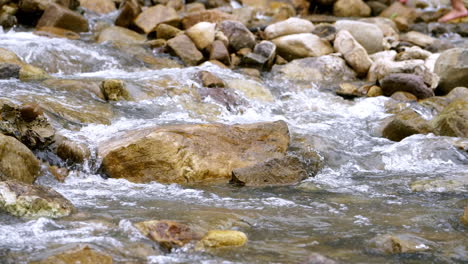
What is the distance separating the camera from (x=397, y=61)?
10.3m

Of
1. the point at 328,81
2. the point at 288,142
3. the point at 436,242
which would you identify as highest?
the point at 436,242

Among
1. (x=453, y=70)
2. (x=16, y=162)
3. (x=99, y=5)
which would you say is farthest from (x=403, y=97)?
(x=99, y=5)

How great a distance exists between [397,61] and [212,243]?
7848 mm

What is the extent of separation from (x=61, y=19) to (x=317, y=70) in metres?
4.66

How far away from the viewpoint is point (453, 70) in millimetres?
9258

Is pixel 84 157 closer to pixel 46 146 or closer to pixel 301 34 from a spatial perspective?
pixel 46 146

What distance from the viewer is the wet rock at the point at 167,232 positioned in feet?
10.9

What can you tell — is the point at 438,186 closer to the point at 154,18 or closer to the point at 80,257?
the point at 80,257

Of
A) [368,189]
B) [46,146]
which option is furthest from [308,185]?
[46,146]

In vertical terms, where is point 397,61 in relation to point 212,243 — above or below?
below

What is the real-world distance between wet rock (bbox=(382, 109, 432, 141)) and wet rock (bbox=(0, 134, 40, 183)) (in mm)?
4090

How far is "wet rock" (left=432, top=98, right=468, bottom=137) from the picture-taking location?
22.4ft

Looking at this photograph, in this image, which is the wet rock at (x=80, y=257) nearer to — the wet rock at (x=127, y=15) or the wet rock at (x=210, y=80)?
the wet rock at (x=210, y=80)

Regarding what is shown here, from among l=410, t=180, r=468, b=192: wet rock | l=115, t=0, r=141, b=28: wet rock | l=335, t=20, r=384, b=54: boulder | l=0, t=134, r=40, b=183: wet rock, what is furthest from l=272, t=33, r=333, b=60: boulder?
l=0, t=134, r=40, b=183: wet rock
